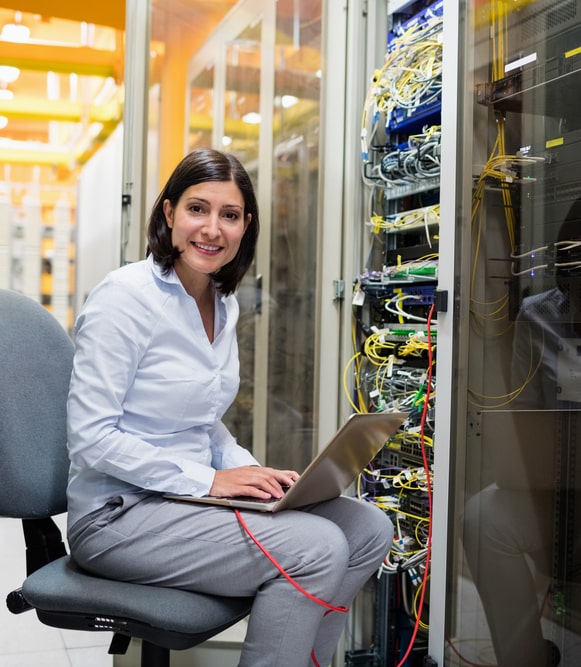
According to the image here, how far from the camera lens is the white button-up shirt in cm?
133

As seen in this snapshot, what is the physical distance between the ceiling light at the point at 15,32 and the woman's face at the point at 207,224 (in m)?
3.28

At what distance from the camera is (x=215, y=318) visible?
1635mm

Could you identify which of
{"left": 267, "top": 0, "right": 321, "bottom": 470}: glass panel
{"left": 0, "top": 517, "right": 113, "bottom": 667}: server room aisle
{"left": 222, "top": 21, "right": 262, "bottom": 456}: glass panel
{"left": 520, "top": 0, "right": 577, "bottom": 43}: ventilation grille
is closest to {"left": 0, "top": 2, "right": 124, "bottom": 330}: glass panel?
{"left": 222, "top": 21, "right": 262, "bottom": 456}: glass panel

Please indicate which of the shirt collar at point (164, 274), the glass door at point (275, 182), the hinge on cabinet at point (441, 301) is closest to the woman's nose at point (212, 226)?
the shirt collar at point (164, 274)

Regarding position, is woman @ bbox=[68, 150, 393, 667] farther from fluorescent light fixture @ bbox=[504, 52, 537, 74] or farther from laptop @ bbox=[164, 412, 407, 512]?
fluorescent light fixture @ bbox=[504, 52, 537, 74]

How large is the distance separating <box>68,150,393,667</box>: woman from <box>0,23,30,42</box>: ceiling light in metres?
3.23

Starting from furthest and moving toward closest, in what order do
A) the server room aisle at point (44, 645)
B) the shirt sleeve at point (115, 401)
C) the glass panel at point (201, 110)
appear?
1. the glass panel at point (201, 110)
2. the server room aisle at point (44, 645)
3. the shirt sleeve at point (115, 401)

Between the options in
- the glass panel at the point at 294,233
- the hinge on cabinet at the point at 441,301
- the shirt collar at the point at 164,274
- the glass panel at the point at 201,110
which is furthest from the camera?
the glass panel at the point at 201,110

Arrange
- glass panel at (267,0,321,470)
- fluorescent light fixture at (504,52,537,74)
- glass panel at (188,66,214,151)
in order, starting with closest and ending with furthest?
fluorescent light fixture at (504,52,537,74) → glass panel at (267,0,321,470) → glass panel at (188,66,214,151)

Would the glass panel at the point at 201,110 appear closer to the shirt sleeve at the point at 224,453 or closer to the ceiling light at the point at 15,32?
the shirt sleeve at the point at 224,453

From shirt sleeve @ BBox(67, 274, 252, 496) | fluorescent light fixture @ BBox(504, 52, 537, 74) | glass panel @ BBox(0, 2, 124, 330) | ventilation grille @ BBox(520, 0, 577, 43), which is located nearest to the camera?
shirt sleeve @ BBox(67, 274, 252, 496)

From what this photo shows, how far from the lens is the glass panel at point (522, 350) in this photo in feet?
5.47

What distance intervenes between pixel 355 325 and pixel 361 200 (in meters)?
0.42

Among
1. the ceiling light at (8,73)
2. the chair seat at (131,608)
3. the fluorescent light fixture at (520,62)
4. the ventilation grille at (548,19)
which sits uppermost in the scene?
the ceiling light at (8,73)
